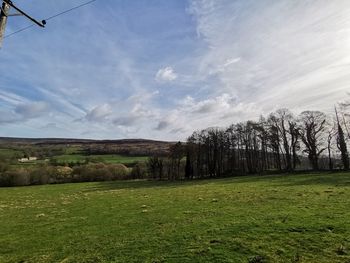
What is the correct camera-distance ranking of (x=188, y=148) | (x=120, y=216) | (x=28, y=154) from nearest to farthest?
1. (x=120, y=216)
2. (x=188, y=148)
3. (x=28, y=154)

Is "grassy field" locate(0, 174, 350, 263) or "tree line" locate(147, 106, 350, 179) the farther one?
"tree line" locate(147, 106, 350, 179)

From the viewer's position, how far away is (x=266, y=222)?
1347 centimetres

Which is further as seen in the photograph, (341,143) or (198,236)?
(341,143)

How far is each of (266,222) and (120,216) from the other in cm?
996

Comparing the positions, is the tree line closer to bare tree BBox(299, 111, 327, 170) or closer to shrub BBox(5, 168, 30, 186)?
bare tree BBox(299, 111, 327, 170)

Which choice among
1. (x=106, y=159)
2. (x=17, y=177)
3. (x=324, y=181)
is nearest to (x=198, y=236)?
(x=324, y=181)

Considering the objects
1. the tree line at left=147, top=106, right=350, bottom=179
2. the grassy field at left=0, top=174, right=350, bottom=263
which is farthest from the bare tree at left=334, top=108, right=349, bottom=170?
the grassy field at left=0, top=174, right=350, bottom=263

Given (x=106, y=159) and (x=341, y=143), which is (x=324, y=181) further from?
(x=106, y=159)

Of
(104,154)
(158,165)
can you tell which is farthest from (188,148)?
(104,154)

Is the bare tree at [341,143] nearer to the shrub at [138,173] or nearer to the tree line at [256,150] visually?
the tree line at [256,150]

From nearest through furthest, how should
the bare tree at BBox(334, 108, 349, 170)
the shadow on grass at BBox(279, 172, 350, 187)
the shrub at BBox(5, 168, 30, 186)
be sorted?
1. the shadow on grass at BBox(279, 172, 350, 187)
2. the bare tree at BBox(334, 108, 349, 170)
3. the shrub at BBox(5, 168, 30, 186)

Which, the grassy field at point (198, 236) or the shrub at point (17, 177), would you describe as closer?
the grassy field at point (198, 236)

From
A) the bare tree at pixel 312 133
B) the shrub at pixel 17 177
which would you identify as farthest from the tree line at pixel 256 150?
the shrub at pixel 17 177

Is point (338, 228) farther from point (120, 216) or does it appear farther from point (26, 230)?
point (26, 230)
